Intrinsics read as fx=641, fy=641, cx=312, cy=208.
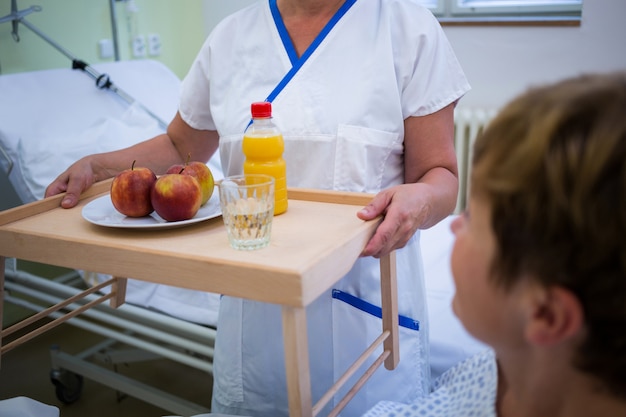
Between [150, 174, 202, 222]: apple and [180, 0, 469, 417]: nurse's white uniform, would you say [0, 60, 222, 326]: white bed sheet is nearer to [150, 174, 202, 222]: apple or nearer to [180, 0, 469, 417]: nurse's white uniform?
[180, 0, 469, 417]: nurse's white uniform

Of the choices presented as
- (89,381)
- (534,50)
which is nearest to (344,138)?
(89,381)

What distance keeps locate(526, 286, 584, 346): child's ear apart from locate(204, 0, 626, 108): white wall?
7.32 feet

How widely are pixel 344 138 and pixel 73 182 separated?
1.70ft

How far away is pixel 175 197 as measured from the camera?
0.99 m

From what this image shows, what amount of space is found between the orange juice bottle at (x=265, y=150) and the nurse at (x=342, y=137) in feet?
0.60

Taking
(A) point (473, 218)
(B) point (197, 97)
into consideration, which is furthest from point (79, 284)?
(A) point (473, 218)

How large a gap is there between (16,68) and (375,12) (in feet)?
6.29

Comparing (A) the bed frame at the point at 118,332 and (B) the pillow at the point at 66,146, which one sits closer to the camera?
(A) the bed frame at the point at 118,332

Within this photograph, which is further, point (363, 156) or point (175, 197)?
point (363, 156)

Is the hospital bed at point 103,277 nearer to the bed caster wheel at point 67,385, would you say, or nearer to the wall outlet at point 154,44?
the bed caster wheel at point 67,385

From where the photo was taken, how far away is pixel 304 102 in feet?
4.02

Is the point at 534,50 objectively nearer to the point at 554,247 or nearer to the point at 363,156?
the point at 363,156

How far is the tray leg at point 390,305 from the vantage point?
3.58 ft

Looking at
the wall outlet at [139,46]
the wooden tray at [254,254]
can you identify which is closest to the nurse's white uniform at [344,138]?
the wooden tray at [254,254]
